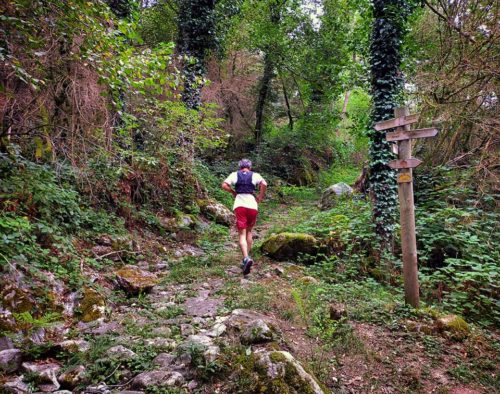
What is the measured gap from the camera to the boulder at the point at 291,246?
6.89 meters

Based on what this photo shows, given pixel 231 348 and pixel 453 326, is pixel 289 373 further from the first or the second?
pixel 453 326

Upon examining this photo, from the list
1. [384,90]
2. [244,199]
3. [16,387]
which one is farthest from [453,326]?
[384,90]

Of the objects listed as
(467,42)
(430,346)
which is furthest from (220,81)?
(430,346)

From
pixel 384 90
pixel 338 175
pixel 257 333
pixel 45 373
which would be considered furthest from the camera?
pixel 338 175

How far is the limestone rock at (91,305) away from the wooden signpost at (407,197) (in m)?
4.16

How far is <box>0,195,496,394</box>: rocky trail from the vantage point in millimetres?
2629

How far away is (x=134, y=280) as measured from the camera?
4.90m

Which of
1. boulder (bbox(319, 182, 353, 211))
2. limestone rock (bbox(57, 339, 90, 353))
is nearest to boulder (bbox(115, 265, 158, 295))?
limestone rock (bbox(57, 339, 90, 353))

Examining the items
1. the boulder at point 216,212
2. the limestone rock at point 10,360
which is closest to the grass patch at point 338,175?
the boulder at point 216,212

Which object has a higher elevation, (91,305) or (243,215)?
(243,215)

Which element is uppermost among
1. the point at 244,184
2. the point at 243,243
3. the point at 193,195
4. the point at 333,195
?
the point at 244,184

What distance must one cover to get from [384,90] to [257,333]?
6186 millimetres

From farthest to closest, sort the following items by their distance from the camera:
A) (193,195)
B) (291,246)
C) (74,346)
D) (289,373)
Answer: (193,195) → (291,246) → (74,346) → (289,373)

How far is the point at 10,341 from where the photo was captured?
9.64ft
